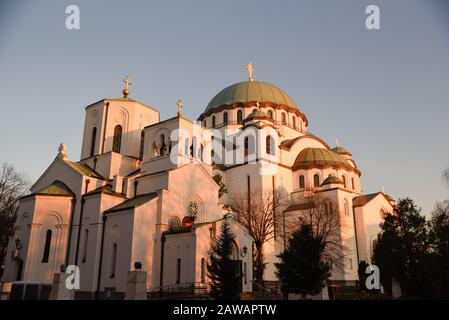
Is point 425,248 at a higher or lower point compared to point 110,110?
lower

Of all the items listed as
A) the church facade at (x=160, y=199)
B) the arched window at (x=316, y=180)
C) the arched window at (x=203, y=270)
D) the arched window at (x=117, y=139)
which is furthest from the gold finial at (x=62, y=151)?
the arched window at (x=316, y=180)

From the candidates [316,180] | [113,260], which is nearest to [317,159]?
[316,180]

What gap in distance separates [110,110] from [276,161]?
15057 mm

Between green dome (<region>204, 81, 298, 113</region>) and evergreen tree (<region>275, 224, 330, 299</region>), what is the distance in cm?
2512

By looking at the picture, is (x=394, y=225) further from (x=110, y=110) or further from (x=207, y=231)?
(x=110, y=110)

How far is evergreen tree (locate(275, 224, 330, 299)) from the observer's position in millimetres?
16547

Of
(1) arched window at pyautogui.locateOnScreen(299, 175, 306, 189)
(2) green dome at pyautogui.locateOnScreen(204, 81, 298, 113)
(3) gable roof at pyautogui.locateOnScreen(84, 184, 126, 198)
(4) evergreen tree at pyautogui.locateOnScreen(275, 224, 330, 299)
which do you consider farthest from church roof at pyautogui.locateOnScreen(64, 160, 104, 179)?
(2) green dome at pyautogui.locateOnScreen(204, 81, 298, 113)

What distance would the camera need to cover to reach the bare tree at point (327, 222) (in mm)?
28781

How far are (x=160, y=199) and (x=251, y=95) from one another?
2187 cm

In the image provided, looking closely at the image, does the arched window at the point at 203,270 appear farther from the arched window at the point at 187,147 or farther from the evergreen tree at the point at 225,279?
the arched window at the point at 187,147

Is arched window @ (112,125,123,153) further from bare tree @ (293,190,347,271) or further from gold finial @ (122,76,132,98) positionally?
bare tree @ (293,190,347,271)

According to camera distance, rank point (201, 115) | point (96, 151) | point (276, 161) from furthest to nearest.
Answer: point (201, 115)
point (276, 161)
point (96, 151)
